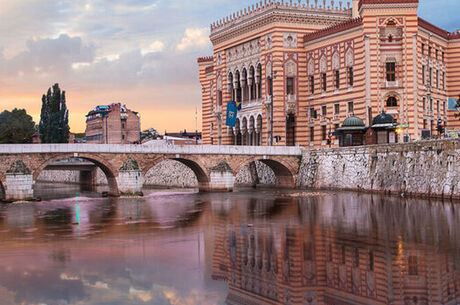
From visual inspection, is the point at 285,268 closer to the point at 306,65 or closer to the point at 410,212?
the point at 410,212

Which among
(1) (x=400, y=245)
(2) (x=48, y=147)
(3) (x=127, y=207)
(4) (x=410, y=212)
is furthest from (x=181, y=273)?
(2) (x=48, y=147)

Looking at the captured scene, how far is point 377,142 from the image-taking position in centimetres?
5509

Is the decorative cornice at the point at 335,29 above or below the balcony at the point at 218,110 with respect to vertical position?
above

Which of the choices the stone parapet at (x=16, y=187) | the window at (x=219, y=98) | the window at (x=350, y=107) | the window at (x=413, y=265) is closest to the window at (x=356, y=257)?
the window at (x=413, y=265)

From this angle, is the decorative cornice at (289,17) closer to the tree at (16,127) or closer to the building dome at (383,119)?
the building dome at (383,119)

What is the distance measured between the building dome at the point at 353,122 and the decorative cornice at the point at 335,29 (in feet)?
30.8

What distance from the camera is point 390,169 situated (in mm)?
48438

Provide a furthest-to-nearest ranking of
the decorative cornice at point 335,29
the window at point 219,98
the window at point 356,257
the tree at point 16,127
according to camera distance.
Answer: the tree at point 16,127 < the window at point 219,98 < the decorative cornice at point 335,29 < the window at point 356,257

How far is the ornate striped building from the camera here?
5841cm

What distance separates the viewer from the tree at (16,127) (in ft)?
355

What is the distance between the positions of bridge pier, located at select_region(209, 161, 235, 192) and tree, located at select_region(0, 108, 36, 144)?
62.3 metres

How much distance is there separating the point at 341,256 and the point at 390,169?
2733 centimetres

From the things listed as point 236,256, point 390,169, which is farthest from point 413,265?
point 390,169

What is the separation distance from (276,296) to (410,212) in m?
19.3
